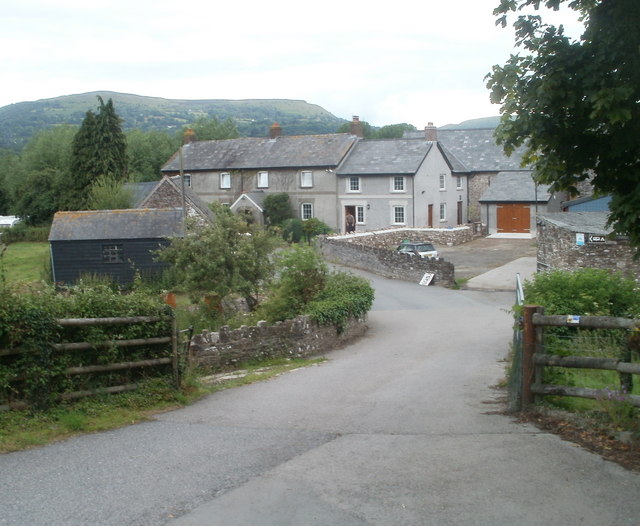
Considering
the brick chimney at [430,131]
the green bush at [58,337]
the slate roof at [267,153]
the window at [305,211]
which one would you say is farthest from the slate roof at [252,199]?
the green bush at [58,337]

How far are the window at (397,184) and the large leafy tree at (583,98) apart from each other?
45682mm

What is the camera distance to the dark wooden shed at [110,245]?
120 feet

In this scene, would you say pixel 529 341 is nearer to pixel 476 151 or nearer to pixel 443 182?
pixel 443 182

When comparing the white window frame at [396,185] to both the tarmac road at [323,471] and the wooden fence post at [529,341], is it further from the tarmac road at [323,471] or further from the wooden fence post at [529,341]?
the wooden fence post at [529,341]

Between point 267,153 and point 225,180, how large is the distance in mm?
4232

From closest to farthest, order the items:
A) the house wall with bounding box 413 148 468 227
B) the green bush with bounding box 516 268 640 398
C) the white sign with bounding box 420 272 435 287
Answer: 1. the green bush with bounding box 516 268 640 398
2. the white sign with bounding box 420 272 435 287
3. the house wall with bounding box 413 148 468 227

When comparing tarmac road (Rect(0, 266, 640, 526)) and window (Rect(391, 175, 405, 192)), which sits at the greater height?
window (Rect(391, 175, 405, 192))

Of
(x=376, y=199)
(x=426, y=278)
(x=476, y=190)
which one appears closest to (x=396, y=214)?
(x=376, y=199)

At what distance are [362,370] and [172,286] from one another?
1987cm

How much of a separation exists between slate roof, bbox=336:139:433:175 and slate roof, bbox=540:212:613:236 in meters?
20.3

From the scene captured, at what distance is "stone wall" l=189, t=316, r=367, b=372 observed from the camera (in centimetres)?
1648

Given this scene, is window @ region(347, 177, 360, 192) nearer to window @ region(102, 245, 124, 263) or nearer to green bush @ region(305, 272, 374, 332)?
window @ region(102, 245, 124, 263)

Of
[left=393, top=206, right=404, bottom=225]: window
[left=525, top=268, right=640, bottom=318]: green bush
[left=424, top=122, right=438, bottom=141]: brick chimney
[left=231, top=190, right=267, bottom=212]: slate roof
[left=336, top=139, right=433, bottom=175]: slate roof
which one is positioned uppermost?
[left=424, top=122, right=438, bottom=141]: brick chimney

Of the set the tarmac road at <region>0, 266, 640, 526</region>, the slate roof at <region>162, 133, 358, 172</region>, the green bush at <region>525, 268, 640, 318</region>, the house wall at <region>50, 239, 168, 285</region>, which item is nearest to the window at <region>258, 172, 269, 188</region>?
the slate roof at <region>162, 133, 358, 172</region>
